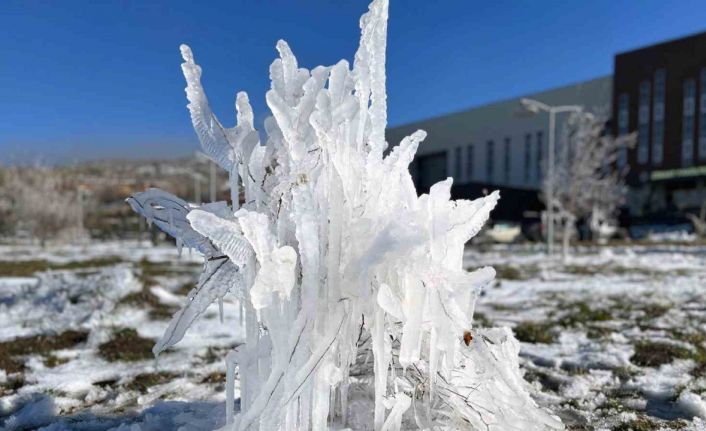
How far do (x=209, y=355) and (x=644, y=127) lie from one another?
48.2 metres

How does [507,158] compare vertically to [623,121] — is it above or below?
below

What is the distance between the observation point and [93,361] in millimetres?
4207

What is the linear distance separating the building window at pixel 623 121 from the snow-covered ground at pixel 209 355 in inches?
1608

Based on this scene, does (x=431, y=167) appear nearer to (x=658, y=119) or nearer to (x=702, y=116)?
(x=658, y=119)

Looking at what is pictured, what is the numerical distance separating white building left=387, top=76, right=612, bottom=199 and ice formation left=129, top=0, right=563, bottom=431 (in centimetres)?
4686

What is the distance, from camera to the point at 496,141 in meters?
58.9

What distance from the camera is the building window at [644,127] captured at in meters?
43.9

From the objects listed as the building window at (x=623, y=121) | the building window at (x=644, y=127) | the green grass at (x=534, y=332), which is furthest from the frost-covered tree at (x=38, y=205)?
the building window at (x=644, y=127)

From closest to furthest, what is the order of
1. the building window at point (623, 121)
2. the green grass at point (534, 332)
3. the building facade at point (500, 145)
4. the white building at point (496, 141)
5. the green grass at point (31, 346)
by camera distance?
the green grass at point (31, 346) → the green grass at point (534, 332) → the building window at point (623, 121) → the building facade at point (500, 145) → the white building at point (496, 141)

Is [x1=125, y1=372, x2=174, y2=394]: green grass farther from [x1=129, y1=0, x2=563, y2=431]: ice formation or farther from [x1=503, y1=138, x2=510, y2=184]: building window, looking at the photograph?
[x1=503, y1=138, x2=510, y2=184]: building window

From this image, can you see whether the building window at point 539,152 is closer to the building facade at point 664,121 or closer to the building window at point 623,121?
the building facade at point 664,121

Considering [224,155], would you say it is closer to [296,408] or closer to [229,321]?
[296,408]

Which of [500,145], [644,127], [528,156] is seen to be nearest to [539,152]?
[528,156]

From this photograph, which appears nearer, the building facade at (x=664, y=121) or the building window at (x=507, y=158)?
the building facade at (x=664, y=121)
